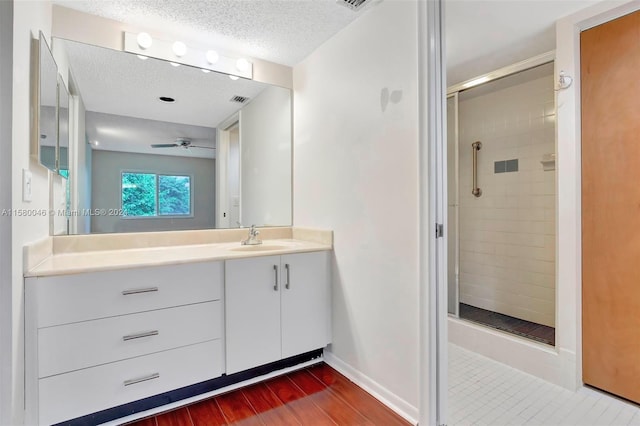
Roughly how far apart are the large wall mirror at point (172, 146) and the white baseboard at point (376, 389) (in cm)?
113

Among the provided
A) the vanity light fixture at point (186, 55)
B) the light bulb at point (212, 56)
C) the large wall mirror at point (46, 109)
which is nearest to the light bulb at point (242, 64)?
the vanity light fixture at point (186, 55)

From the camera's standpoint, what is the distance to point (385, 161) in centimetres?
175

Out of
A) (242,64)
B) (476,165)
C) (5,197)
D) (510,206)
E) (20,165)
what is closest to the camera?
(5,197)

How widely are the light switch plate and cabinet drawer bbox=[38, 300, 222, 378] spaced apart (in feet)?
Result: 1.85

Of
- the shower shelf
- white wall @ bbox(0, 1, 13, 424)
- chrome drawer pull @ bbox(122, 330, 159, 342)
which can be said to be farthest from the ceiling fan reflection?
the shower shelf

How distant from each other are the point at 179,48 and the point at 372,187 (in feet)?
5.19

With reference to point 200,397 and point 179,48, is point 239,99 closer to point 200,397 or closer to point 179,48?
point 179,48

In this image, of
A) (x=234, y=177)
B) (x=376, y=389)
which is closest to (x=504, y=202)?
(x=376, y=389)

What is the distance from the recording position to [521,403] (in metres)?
1.75

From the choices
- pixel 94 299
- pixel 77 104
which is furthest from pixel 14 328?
pixel 77 104

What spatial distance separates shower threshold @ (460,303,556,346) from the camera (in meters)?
2.33

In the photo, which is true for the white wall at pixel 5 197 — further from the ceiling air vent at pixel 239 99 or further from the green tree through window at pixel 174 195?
the ceiling air vent at pixel 239 99

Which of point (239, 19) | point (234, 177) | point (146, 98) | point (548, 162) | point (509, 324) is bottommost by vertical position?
A: point (509, 324)

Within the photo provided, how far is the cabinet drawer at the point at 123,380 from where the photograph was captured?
1.37 m
